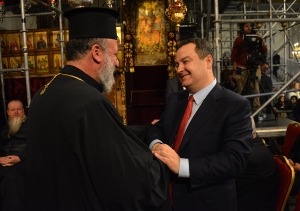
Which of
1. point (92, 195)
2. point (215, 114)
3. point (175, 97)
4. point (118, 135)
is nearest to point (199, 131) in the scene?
point (215, 114)

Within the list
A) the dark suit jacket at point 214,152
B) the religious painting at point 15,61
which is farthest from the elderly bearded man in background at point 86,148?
the religious painting at point 15,61

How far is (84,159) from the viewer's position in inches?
60.7

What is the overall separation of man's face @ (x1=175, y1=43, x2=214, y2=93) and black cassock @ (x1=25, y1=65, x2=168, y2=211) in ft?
2.14

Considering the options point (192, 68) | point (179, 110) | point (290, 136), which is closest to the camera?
point (192, 68)

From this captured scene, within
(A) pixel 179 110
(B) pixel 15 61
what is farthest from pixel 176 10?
(A) pixel 179 110

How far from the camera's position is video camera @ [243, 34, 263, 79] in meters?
5.11

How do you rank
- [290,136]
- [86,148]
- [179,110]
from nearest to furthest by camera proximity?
[86,148] < [179,110] < [290,136]

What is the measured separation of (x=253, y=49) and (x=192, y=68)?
3.37 metres

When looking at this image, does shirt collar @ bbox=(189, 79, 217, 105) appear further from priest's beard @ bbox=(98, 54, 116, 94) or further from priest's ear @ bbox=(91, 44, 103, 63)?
priest's ear @ bbox=(91, 44, 103, 63)

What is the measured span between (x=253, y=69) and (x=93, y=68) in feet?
13.2

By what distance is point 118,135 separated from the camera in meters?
1.58

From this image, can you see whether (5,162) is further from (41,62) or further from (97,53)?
(41,62)

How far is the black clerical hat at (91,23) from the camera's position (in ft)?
5.99

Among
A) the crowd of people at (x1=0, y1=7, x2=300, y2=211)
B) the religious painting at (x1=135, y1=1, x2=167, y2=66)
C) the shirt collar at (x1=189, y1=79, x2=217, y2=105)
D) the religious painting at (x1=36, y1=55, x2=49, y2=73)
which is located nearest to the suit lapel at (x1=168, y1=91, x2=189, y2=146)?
the crowd of people at (x1=0, y1=7, x2=300, y2=211)
